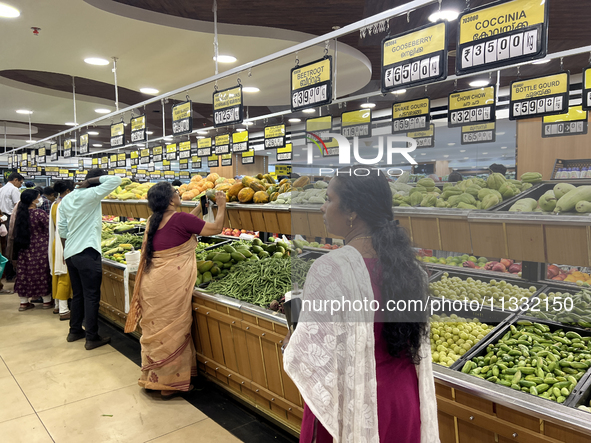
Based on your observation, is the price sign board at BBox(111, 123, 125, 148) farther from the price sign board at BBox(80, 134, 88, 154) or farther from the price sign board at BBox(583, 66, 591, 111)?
the price sign board at BBox(583, 66, 591, 111)

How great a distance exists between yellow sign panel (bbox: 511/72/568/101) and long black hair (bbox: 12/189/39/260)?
6.64 meters

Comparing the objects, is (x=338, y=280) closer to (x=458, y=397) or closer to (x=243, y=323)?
(x=458, y=397)

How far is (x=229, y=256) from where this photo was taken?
4.37 m

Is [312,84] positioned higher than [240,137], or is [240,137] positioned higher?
[240,137]

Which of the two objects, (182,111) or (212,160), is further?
(212,160)

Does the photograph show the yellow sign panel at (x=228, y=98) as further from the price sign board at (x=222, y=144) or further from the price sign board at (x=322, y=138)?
the price sign board at (x=222, y=144)

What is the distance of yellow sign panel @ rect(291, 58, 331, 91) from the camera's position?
3.63 m

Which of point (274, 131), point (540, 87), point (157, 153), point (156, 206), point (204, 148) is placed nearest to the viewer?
point (156, 206)

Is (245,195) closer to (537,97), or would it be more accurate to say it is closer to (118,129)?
(537,97)

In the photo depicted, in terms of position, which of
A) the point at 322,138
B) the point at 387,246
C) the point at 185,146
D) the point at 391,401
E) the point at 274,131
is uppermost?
the point at 274,131

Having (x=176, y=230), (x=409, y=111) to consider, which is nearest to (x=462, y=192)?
(x=176, y=230)

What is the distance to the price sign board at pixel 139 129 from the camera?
22.3 feet

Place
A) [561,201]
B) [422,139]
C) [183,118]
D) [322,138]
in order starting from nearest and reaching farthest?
[561,201] < [322,138] < [422,139] < [183,118]

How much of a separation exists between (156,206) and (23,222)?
365 cm
